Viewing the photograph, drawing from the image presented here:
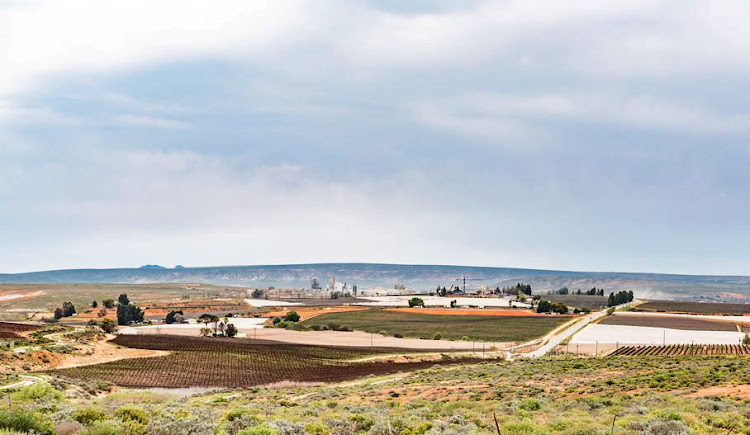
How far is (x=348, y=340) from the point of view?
385ft

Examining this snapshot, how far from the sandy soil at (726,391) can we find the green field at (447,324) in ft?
270

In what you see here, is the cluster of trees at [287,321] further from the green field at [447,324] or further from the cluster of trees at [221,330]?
the cluster of trees at [221,330]

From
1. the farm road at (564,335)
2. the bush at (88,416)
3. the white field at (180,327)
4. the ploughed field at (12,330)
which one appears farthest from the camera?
the white field at (180,327)

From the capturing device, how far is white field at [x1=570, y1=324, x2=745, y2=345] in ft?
365

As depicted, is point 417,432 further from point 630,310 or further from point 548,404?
point 630,310

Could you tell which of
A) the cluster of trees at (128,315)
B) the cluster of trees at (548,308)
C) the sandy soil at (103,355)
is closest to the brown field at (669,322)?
the cluster of trees at (548,308)

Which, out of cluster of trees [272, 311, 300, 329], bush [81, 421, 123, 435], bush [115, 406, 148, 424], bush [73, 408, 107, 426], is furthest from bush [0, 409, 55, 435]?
cluster of trees [272, 311, 300, 329]

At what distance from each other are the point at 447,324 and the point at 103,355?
8222 centimetres

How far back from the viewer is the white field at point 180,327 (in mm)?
129375

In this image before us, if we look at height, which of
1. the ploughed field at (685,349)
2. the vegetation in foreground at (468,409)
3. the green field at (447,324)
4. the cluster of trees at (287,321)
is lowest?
the cluster of trees at (287,321)

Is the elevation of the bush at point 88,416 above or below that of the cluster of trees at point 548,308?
above

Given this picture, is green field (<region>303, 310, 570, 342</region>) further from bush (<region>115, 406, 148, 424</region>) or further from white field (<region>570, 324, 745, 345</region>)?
bush (<region>115, 406, 148, 424</region>)

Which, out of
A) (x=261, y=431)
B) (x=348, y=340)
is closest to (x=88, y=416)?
(x=261, y=431)

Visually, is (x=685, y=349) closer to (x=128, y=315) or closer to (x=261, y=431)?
(x=261, y=431)
